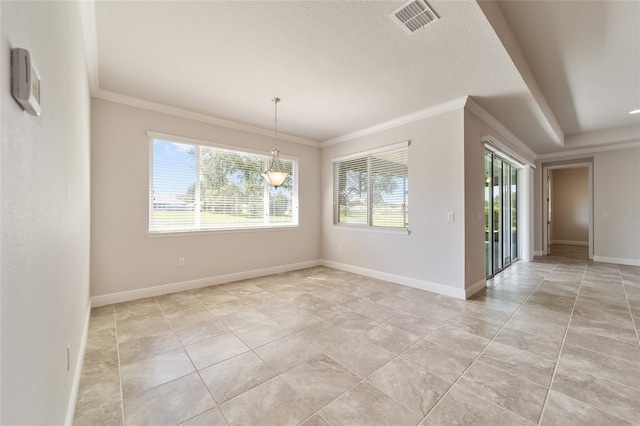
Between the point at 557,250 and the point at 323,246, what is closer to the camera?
the point at 323,246

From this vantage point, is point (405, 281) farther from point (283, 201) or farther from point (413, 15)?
point (413, 15)

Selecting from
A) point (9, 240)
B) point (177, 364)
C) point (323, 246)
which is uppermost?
point (9, 240)

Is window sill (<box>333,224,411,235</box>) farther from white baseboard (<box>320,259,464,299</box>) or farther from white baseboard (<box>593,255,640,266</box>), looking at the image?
white baseboard (<box>593,255,640,266</box>)

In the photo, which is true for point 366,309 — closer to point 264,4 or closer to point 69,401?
point 69,401

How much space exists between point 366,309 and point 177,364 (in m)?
2.12

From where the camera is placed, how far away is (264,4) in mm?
2055

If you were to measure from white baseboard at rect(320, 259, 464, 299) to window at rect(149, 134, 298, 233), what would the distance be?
1.60m

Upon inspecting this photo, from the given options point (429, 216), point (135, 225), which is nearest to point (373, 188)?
point (429, 216)

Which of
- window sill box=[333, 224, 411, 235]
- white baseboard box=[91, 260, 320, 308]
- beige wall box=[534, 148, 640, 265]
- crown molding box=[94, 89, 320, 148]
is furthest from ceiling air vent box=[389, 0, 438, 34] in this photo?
beige wall box=[534, 148, 640, 265]

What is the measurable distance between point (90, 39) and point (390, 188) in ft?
14.0

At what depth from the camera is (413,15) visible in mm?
2154

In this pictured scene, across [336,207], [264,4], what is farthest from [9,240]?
[336,207]

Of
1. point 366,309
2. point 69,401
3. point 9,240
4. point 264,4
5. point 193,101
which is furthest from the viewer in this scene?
point 193,101

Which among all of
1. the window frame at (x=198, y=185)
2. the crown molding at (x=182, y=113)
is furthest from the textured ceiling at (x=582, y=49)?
the window frame at (x=198, y=185)
